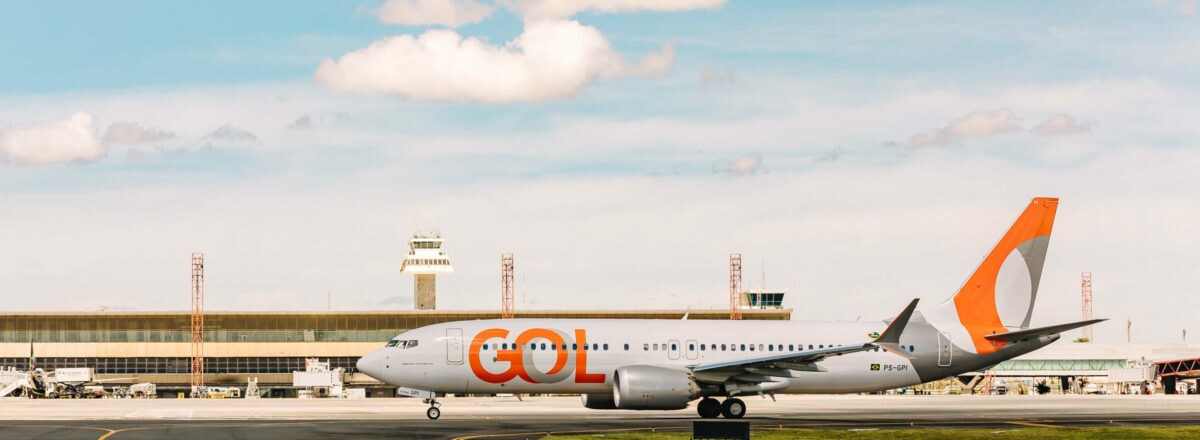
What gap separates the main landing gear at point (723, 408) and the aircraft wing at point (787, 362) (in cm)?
101

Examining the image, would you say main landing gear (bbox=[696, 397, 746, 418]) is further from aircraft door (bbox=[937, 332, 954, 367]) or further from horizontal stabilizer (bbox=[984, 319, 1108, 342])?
horizontal stabilizer (bbox=[984, 319, 1108, 342])

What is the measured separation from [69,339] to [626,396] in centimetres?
10167

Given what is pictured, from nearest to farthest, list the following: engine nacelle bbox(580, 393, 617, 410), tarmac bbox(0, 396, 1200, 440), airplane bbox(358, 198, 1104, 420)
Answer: tarmac bbox(0, 396, 1200, 440), airplane bbox(358, 198, 1104, 420), engine nacelle bbox(580, 393, 617, 410)

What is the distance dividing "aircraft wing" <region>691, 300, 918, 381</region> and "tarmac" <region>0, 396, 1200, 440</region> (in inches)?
69.7

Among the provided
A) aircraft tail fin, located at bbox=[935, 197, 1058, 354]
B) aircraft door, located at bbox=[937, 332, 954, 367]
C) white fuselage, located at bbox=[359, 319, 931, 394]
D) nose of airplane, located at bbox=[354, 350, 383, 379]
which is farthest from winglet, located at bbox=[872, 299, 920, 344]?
nose of airplane, located at bbox=[354, 350, 383, 379]

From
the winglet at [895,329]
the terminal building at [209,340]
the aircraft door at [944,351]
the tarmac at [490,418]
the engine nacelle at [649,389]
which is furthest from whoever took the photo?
the terminal building at [209,340]

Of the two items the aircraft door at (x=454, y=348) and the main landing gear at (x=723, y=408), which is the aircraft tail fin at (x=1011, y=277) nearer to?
the main landing gear at (x=723, y=408)

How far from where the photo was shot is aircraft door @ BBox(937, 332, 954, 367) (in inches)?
2012

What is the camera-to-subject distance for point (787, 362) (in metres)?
46.4

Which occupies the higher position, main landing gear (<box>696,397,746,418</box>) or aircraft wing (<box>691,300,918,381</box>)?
aircraft wing (<box>691,300,918,381</box>)

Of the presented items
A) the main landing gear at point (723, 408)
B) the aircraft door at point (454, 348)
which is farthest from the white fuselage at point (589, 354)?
the main landing gear at point (723, 408)

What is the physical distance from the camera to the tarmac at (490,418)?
40.6 m

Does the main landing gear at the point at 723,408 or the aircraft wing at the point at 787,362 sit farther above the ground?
the aircraft wing at the point at 787,362

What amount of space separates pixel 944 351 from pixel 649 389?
42.0 ft
